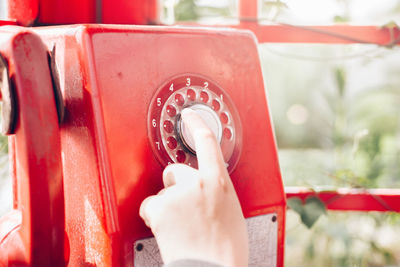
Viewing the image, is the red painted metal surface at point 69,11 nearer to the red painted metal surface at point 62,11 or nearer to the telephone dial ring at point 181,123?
the red painted metal surface at point 62,11

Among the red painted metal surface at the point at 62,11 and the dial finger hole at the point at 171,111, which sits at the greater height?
the red painted metal surface at the point at 62,11

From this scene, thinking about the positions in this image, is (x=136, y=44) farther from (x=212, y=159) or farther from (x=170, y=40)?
(x=212, y=159)

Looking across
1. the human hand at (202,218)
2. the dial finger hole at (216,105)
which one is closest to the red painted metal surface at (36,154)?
the human hand at (202,218)

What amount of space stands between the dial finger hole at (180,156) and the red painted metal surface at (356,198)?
0.41 meters

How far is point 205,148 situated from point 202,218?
0.08m

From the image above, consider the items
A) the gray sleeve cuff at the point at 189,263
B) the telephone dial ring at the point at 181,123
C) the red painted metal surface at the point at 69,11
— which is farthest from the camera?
the red painted metal surface at the point at 69,11

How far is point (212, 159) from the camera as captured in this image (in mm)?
496

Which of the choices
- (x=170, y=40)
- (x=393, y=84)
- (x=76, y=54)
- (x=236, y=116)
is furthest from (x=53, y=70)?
(x=393, y=84)

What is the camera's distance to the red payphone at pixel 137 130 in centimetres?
52

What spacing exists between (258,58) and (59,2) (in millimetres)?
320

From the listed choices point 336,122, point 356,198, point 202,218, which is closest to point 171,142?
point 202,218

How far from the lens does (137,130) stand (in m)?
0.55

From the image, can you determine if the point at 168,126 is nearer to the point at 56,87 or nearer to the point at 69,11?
the point at 56,87

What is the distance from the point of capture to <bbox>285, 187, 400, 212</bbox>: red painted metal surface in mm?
898
